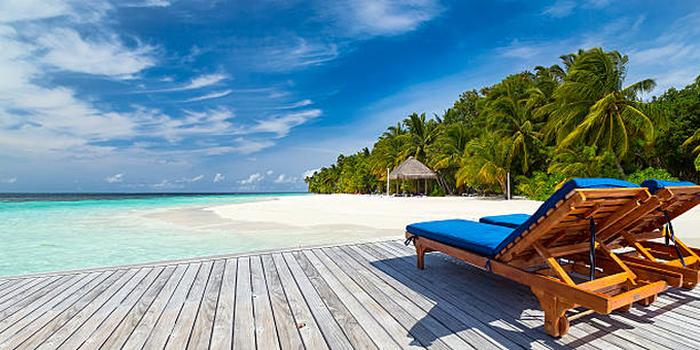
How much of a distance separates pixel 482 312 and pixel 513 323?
19cm

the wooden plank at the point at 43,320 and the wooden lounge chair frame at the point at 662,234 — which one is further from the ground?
the wooden lounge chair frame at the point at 662,234

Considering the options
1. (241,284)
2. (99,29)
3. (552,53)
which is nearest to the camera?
(241,284)

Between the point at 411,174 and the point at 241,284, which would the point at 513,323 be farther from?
the point at 411,174

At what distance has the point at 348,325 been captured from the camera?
5.68 feet

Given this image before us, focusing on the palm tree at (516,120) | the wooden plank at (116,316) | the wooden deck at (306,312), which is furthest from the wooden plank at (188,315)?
the palm tree at (516,120)

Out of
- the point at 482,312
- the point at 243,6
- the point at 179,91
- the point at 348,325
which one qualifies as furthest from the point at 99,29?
the point at 179,91

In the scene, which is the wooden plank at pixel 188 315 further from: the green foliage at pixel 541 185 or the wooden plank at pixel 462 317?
the green foliage at pixel 541 185

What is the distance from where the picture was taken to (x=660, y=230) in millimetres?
2404

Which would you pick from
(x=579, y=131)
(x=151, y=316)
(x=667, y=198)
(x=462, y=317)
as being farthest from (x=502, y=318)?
(x=579, y=131)

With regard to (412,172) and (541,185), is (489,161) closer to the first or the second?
(541,185)

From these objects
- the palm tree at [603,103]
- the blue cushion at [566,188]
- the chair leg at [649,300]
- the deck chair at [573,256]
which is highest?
the palm tree at [603,103]

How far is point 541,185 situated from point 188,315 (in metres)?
16.0

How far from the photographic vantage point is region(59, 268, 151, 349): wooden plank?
1.60 metres

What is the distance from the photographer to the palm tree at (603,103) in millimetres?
11664
